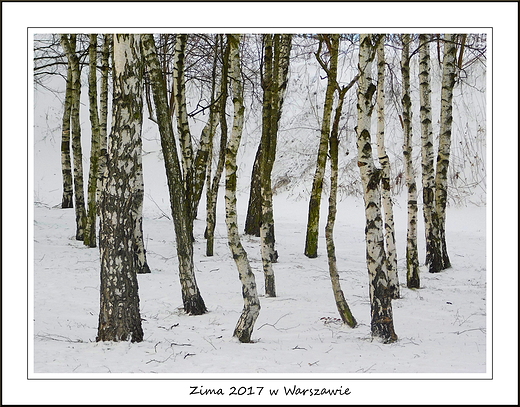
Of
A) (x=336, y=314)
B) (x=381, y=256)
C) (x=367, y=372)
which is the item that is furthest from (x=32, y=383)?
(x=336, y=314)

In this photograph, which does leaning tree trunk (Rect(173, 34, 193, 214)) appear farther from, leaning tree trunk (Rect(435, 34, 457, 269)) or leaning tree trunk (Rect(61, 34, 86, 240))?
leaning tree trunk (Rect(435, 34, 457, 269))

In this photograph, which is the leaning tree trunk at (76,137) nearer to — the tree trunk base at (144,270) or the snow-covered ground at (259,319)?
the snow-covered ground at (259,319)

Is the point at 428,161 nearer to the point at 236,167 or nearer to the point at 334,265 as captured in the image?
the point at 334,265

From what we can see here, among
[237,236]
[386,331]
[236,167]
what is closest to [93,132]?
[236,167]

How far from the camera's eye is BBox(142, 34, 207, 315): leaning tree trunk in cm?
667

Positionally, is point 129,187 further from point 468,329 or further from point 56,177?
point 56,177

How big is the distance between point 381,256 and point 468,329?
6.19 feet

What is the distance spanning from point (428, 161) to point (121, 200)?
260 inches

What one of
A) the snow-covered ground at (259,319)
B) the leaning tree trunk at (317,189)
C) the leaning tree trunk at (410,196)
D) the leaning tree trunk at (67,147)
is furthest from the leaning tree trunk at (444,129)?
the leaning tree trunk at (67,147)

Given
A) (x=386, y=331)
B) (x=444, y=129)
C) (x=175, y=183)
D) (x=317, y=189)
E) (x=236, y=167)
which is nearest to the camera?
(x=386, y=331)

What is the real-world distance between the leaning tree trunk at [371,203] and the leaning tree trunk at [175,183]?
2.39 m

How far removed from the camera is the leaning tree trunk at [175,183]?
667cm

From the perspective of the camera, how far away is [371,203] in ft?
18.8

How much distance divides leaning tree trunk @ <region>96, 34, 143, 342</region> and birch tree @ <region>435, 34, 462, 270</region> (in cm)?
728
